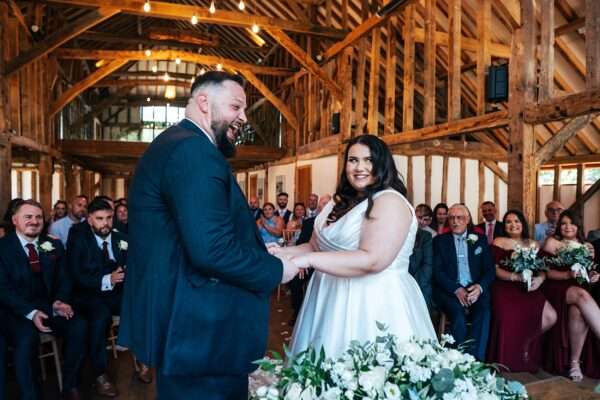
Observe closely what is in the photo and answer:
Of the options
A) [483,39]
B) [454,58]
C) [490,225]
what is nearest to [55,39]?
[454,58]

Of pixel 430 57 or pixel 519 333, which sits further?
pixel 430 57

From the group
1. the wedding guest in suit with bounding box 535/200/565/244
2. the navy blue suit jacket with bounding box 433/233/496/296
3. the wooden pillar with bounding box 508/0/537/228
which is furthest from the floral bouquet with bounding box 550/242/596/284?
the wedding guest in suit with bounding box 535/200/565/244

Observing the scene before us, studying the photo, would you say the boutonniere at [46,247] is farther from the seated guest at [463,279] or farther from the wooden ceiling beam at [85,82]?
the wooden ceiling beam at [85,82]

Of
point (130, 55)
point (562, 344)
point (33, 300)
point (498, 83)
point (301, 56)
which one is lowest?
point (562, 344)

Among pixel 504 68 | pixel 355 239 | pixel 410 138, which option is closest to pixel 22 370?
pixel 355 239

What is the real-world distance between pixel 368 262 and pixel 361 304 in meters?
0.25

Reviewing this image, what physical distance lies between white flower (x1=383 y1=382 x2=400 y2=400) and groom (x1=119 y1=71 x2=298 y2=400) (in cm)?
52

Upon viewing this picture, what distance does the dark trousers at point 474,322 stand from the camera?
4199 mm

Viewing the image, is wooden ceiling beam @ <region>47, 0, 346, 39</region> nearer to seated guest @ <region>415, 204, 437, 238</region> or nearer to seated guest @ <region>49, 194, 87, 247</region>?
seated guest @ <region>49, 194, 87, 247</region>

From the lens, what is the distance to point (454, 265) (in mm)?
4457

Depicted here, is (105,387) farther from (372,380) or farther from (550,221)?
(550,221)

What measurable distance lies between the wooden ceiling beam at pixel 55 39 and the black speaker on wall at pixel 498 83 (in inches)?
227

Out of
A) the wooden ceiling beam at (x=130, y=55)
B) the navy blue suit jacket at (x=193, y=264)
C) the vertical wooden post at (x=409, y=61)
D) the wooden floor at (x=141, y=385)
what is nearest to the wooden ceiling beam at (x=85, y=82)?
the wooden ceiling beam at (x=130, y=55)

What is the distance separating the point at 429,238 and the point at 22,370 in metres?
3.42
